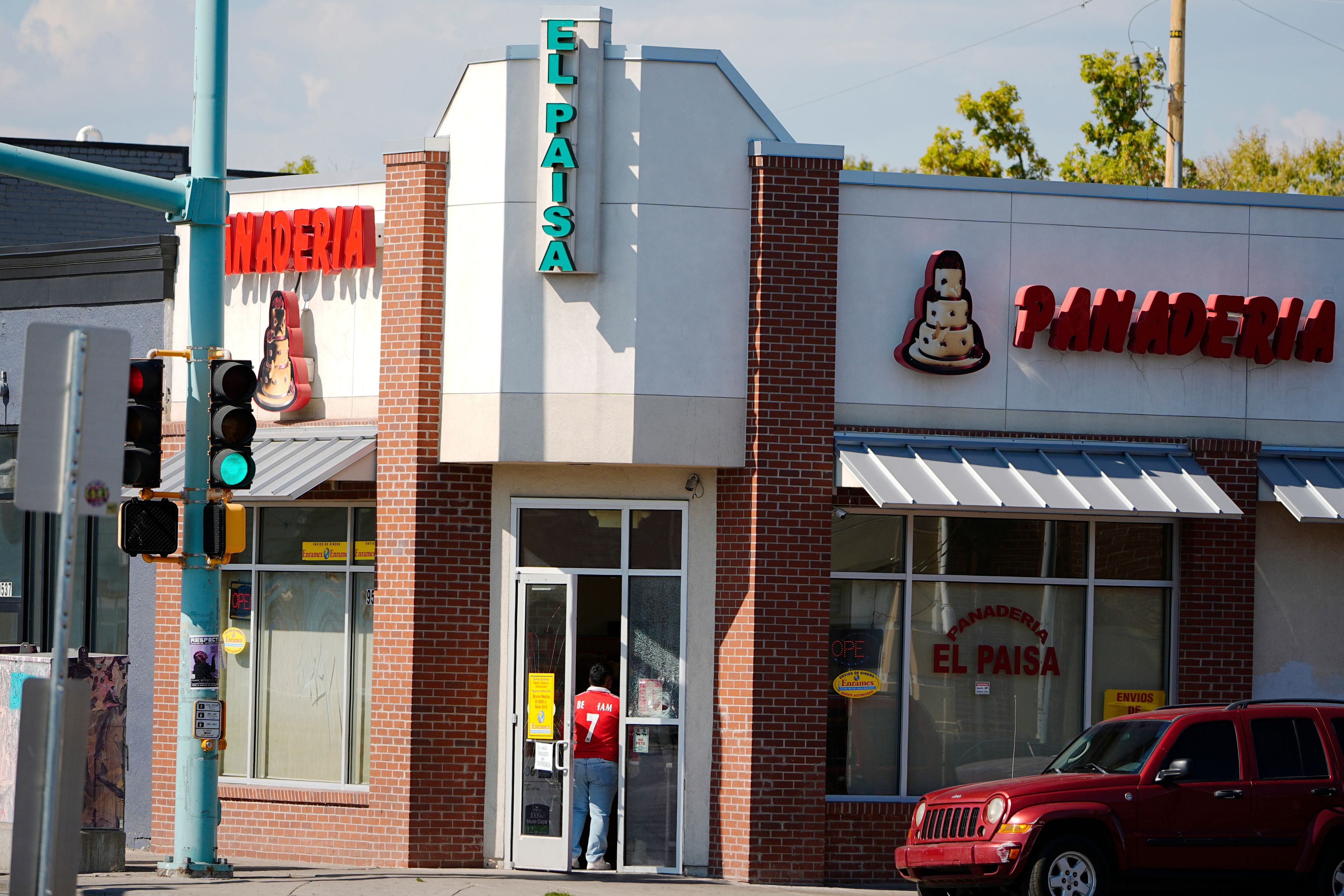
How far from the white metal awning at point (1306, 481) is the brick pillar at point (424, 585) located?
799 centimetres

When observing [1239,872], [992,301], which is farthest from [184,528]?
[1239,872]

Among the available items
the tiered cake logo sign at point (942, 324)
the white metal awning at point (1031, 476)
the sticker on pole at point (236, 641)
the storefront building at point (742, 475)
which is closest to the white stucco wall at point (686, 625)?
the storefront building at point (742, 475)

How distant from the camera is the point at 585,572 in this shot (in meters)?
13.8

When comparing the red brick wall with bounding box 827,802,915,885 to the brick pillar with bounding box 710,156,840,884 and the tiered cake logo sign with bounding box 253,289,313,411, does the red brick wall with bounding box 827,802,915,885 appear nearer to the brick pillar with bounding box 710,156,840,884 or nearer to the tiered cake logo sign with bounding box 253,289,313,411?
the brick pillar with bounding box 710,156,840,884

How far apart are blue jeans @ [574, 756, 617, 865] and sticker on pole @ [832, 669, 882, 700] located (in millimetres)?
2363

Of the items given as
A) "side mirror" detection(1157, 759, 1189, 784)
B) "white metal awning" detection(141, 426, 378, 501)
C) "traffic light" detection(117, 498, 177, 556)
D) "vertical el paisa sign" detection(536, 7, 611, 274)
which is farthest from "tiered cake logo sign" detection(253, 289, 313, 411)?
"side mirror" detection(1157, 759, 1189, 784)

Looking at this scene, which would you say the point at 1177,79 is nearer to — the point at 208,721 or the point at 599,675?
the point at 599,675

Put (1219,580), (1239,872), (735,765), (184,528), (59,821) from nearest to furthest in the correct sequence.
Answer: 1. (59,821)
2. (1239,872)
3. (184,528)
4. (735,765)
5. (1219,580)

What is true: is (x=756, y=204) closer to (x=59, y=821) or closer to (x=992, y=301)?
(x=992, y=301)

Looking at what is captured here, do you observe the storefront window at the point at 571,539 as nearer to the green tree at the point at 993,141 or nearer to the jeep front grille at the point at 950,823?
the jeep front grille at the point at 950,823

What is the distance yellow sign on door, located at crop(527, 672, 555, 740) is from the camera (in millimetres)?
13672

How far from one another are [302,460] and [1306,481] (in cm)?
1022

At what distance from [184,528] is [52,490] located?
5462 mm

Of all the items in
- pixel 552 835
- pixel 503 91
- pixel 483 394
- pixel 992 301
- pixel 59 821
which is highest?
pixel 503 91
